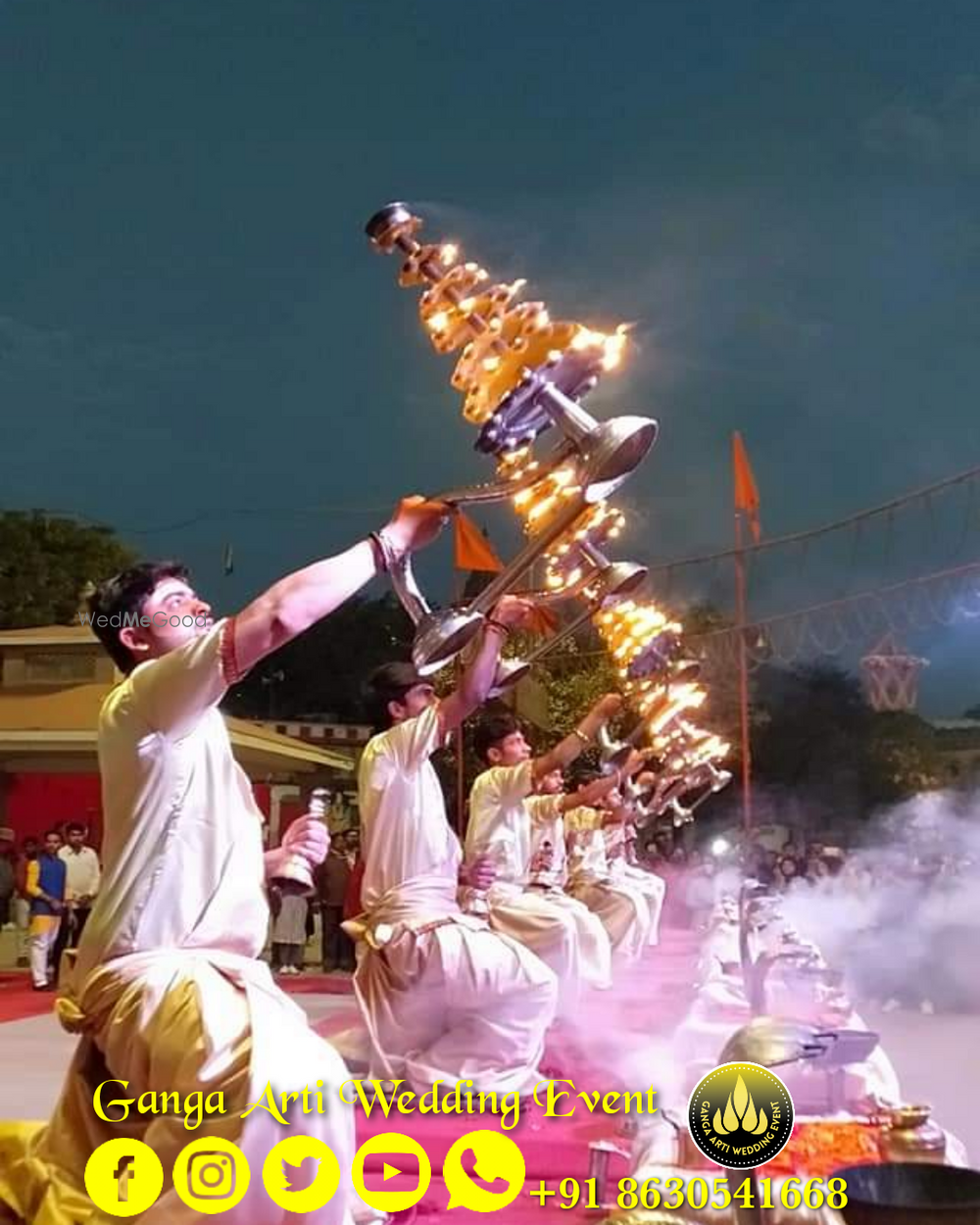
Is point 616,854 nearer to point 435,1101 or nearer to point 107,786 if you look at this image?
point 435,1101

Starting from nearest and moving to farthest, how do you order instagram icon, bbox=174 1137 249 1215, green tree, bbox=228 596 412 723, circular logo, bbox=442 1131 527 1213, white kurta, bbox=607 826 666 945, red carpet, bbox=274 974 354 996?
instagram icon, bbox=174 1137 249 1215 → circular logo, bbox=442 1131 527 1213 → red carpet, bbox=274 974 354 996 → white kurta, bbox=607 826 666 945 → green tree, bbox=228 596 412 723

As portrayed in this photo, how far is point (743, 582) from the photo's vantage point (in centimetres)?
1170

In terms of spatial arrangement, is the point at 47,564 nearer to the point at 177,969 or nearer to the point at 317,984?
the point at 317,984

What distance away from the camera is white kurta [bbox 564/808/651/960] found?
10.7 m

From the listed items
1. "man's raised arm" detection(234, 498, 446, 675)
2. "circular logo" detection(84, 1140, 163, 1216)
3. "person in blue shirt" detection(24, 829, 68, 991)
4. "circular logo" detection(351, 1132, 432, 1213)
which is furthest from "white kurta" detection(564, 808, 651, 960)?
"circular logo" detection(84, 1140, 163, 1216)

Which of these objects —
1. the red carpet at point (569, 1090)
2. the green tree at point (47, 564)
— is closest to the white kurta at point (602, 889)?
the red carpet at point (569, 1090)

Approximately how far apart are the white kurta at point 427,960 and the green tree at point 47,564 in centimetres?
1949

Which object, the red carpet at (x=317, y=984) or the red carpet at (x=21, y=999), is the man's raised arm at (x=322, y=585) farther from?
the red carpet at (x=317, y=984)

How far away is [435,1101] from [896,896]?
7968mm

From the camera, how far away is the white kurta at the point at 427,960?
5066mm

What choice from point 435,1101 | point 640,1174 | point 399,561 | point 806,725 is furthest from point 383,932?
point 806,725

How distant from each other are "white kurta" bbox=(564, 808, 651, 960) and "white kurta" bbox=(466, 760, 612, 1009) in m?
2.32

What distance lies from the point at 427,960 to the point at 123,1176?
2.44m

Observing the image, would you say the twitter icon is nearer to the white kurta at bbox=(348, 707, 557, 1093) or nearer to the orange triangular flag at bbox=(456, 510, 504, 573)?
the white kurta at bbox=(348, 707, 557, 1093)
